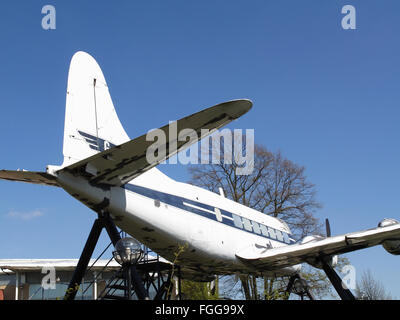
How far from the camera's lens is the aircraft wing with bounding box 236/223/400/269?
605 inches

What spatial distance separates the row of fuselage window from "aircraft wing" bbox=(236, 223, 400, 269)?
80cm

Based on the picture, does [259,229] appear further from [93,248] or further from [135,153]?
[135,153]

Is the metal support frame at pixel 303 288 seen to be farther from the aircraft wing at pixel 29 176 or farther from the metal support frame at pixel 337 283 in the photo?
the aircraft wing at pixel 29 176

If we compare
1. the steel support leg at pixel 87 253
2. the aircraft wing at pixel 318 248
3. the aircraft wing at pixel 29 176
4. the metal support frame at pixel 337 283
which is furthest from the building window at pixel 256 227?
the aircraft wing at pixel 29 176

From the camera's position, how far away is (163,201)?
13000mm

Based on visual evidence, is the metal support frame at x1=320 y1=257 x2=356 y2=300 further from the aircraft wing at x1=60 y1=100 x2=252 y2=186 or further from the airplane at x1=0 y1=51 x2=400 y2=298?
the aircraft wing at x1=60 y1=100 x2=252 y2=186

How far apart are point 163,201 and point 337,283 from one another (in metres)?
7.69

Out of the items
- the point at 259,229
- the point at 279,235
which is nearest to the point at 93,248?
the point at 259,229

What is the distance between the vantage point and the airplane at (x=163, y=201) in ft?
34.0

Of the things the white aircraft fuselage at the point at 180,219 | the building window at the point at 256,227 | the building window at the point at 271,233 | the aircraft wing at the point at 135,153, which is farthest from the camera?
the building window at the point at 271,233

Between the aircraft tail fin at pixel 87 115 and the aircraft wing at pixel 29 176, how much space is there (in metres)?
0.56

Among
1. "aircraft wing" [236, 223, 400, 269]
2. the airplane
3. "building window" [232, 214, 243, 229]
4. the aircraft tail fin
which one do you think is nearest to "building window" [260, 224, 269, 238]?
the airplane

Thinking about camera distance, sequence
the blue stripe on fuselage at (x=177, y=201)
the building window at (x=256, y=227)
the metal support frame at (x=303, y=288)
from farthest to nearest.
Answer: the metal support frame at (x=303, y=288)
the building window at (x=256, y=227)
the blue stripe on fuselage at (x=177, y=201)
